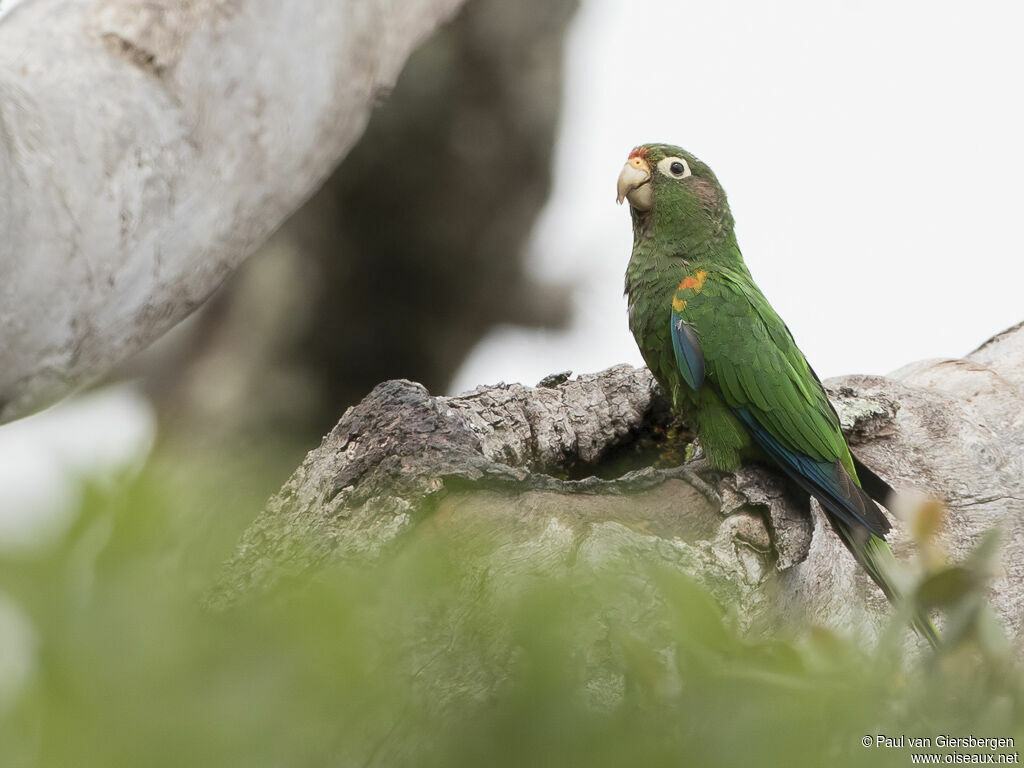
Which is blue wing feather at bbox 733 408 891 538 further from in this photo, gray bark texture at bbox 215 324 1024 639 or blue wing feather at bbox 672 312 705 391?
blue wing feather at bbox 672 312 705 391

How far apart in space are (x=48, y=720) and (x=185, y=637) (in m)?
0.06

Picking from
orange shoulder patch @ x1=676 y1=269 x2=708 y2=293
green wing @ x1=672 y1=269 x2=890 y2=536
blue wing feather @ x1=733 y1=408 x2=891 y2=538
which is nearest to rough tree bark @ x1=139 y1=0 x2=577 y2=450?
orange shoulder patch @ x1=676 y1=269 x2=708 y2=293

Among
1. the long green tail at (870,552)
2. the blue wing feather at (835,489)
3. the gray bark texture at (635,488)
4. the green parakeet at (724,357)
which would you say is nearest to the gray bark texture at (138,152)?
the gray bark texture at (635,488)

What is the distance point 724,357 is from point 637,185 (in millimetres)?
727

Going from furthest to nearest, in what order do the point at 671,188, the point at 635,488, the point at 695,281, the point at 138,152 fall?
the point at 671,188 < the point at 695,281 < the point at 138,152 < the point at 635,488

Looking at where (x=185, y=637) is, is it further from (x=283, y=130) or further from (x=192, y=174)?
(x=283, y=130)

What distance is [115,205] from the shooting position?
2.20 m

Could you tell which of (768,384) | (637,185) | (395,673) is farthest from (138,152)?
(395,673)

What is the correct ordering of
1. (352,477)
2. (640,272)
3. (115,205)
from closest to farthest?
(352,477) → (115,205) → (640,272)

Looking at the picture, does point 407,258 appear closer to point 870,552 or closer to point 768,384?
point 768,384

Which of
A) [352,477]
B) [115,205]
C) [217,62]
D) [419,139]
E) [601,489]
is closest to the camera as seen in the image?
[352,477]

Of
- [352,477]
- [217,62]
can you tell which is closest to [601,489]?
[352,477]

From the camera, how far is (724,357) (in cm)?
247

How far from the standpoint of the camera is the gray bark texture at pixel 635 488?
5.54 feet
